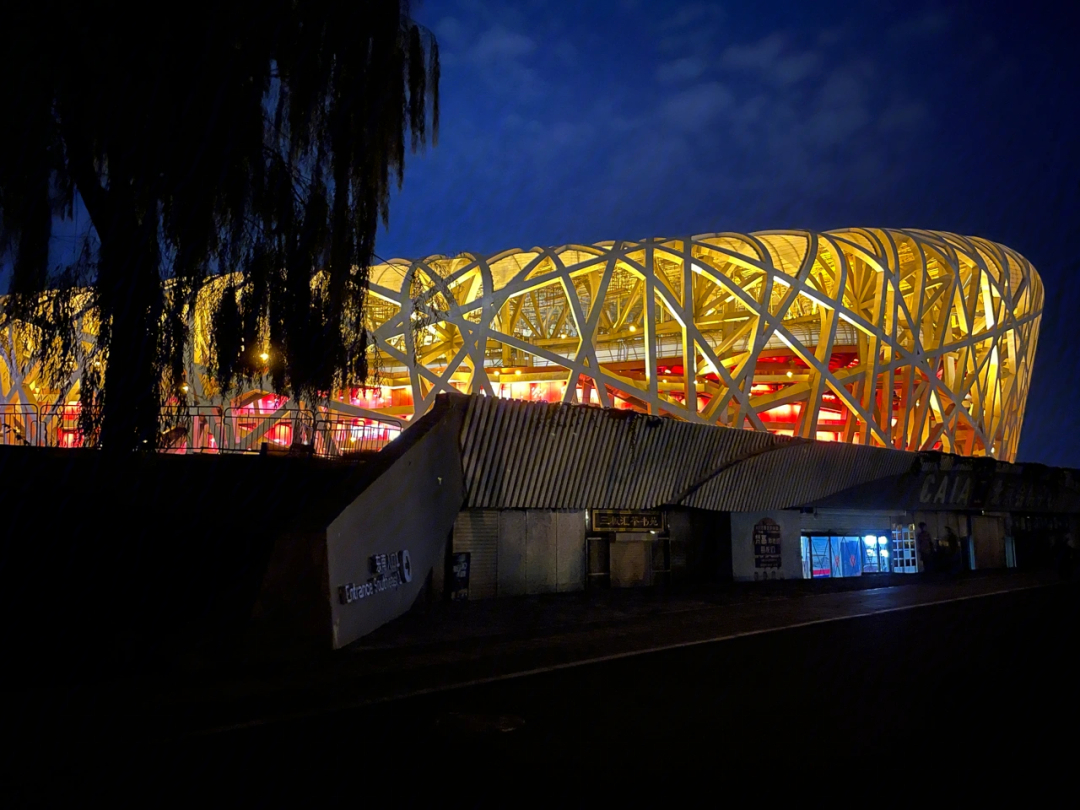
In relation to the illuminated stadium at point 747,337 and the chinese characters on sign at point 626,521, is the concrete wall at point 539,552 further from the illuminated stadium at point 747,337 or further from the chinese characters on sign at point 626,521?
the illuminated stadium at point 747,337

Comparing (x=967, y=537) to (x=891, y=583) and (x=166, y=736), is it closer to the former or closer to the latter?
(x=891, y=583)

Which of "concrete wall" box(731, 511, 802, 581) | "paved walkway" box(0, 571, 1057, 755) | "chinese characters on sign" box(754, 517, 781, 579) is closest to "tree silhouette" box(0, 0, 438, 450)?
"paved walkway" box(0, 571, 1057, 755)

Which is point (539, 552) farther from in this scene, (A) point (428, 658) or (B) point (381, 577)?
(A) point (428, 658)

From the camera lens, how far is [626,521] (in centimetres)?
2041

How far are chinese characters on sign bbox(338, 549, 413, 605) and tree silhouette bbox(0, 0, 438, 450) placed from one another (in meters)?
2.62

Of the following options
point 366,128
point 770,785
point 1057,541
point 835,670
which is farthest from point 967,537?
point 770,785

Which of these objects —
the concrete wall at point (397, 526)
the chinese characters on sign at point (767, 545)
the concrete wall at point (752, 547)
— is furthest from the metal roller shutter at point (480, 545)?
the chinese characters on sign at point (767, 545)

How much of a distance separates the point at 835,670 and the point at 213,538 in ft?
27.5

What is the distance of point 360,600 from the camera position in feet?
35.6

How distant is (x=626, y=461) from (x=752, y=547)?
6381 mm

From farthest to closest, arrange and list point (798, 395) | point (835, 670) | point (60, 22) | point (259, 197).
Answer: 1. point (798, 395)
2. point (259, 197)
3. point (60, 22)
4. point (835, 670)

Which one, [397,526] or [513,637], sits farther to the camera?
[397,526]

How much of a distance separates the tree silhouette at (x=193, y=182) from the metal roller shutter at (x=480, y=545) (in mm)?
6448

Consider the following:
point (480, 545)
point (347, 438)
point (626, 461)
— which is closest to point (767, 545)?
point (626, 461)
